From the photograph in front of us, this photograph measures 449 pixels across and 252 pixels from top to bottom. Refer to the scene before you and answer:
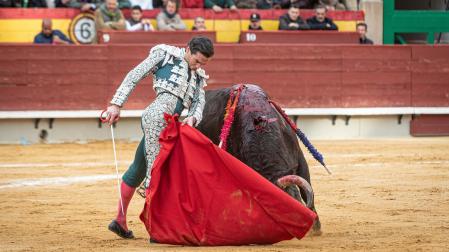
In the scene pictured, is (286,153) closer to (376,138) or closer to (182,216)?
(182,216)

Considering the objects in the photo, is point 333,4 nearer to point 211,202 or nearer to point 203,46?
point 203,46

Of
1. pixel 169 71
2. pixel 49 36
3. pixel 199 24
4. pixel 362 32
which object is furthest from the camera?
pixel 362 32

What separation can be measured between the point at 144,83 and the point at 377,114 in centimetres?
294

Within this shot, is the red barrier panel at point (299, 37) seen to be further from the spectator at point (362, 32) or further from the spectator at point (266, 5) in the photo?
the spectator at point (266, 5)

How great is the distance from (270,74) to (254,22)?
653 mm

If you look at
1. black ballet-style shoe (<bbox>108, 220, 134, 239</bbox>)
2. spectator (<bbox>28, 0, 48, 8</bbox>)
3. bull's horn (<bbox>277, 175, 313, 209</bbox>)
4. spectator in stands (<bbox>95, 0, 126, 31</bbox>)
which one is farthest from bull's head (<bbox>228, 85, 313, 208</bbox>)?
spectator (<bbox>28, 0, 48, 8</bbox>)

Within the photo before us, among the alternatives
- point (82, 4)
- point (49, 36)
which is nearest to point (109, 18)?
point (82, 4)

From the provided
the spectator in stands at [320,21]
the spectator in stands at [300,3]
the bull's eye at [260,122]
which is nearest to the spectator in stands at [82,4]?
the spectator in stands at [300,3]

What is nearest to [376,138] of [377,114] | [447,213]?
[377,114]

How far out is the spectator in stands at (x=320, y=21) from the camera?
13531 millimetres

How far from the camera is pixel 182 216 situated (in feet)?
16.6

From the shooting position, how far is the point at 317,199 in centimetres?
752

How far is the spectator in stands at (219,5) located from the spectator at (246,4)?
22 cm

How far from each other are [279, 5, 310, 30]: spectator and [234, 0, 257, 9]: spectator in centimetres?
51
